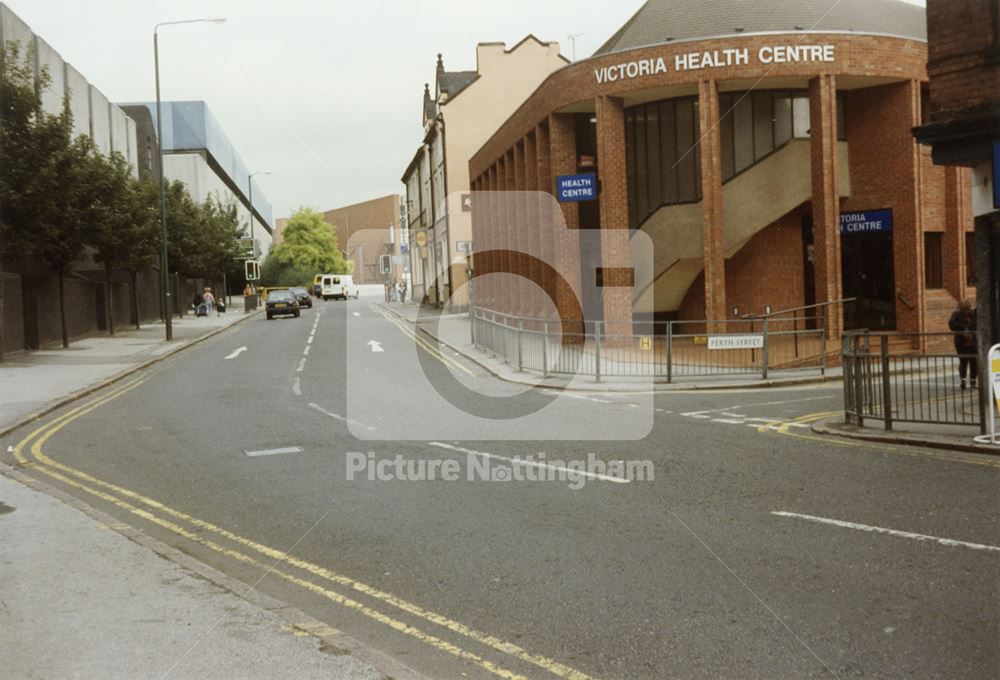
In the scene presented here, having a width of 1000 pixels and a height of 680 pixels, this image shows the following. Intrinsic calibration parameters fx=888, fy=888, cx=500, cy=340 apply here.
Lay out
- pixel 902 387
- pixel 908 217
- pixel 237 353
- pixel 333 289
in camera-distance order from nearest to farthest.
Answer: pixel 902 387 < pixel 908 217 < pixel 237 353 < pixel 333 289

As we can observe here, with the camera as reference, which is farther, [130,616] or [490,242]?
[490,242]

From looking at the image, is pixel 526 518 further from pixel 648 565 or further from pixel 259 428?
pixel 259 428

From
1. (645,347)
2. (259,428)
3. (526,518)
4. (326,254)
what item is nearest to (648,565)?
(526,518)

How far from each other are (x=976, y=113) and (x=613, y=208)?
14.7 metres

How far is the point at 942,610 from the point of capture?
550 cm

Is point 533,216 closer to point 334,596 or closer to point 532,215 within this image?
point 532,215

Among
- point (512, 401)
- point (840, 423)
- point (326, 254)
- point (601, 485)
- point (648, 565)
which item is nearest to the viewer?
point (648, 565)

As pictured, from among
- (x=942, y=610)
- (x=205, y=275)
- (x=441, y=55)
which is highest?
(x=441, y=55)

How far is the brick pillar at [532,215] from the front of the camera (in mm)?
33156

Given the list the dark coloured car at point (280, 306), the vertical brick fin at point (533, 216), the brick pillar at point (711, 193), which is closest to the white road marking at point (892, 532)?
the brick pillar at point (711, 193)

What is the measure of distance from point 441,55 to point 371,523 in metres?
62.2

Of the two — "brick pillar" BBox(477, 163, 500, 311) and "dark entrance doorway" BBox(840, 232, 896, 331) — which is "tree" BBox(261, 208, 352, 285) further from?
"dark entrance doorway" BBox(840, 232, 896, 331)

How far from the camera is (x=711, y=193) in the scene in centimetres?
2438

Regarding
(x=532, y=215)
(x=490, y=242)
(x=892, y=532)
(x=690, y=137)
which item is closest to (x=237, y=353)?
(x=532, y=215)
